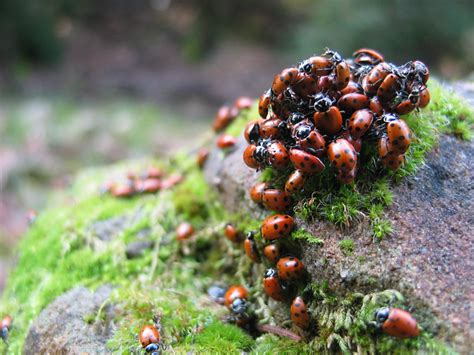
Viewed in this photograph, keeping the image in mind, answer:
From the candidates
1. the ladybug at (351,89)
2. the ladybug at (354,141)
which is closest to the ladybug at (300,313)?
the ladybug at (354,141)

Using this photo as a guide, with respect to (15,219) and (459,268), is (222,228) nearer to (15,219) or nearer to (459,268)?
(459,268)

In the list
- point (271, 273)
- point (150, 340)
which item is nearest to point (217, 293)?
point (271, 273)

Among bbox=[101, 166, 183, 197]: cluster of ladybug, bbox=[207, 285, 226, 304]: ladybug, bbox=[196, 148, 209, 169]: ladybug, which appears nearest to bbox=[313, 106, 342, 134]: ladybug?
bbox=[207, 285, 226, 304]: ladybug

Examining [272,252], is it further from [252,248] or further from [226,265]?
[226,265]

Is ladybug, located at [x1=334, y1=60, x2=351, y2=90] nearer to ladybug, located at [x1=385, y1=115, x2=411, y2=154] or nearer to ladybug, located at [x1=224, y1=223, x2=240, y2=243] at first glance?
ladybug, located at [x1=385, y1=115, x2=411, y2=154]

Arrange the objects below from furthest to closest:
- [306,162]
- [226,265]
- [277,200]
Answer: [226,265] → [277,200] → [306,162]

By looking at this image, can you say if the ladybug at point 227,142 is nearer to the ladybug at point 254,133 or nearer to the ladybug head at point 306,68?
the ladybug at point 254,133

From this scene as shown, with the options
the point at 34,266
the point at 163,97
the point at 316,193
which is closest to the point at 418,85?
the point at 316,193
